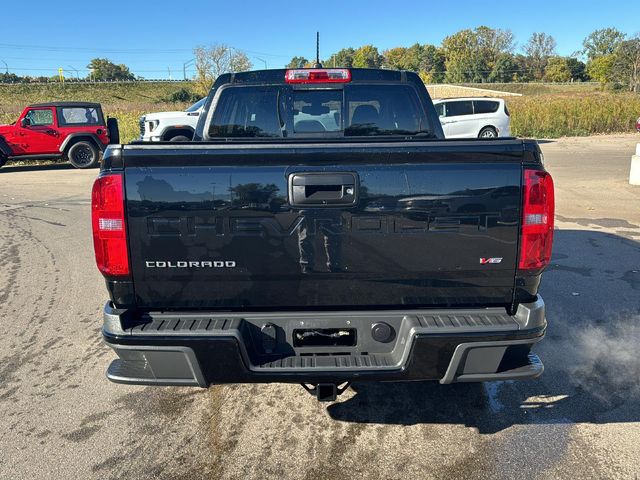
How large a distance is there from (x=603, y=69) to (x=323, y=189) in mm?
94012

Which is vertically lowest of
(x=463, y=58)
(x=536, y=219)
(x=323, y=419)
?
(x=323, y=419)

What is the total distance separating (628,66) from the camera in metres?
67.6

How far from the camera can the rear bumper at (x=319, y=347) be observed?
2381 mm

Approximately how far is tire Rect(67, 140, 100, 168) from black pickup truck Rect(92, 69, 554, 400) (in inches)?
620

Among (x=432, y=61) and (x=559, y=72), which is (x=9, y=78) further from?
(x=559, y=72)

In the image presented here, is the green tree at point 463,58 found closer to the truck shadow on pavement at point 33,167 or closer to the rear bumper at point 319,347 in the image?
the truck shadow on pavement at point 33,167

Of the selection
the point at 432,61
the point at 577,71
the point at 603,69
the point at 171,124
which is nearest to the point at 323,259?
the point at 171,124

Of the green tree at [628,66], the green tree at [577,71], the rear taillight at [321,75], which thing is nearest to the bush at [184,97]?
the green tree at [628,66]

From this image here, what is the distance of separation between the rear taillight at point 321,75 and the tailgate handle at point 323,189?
5.54 ft

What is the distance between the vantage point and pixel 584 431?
3020 millimetres

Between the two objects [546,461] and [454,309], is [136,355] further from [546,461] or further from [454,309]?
[546,461]

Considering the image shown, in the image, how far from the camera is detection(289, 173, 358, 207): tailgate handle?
7.69ft

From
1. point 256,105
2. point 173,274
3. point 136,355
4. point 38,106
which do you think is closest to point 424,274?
point 173,274

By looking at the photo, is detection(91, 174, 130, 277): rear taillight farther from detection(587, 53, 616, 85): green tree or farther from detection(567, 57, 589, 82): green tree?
detection(567, 57, 589, 82): green tree
